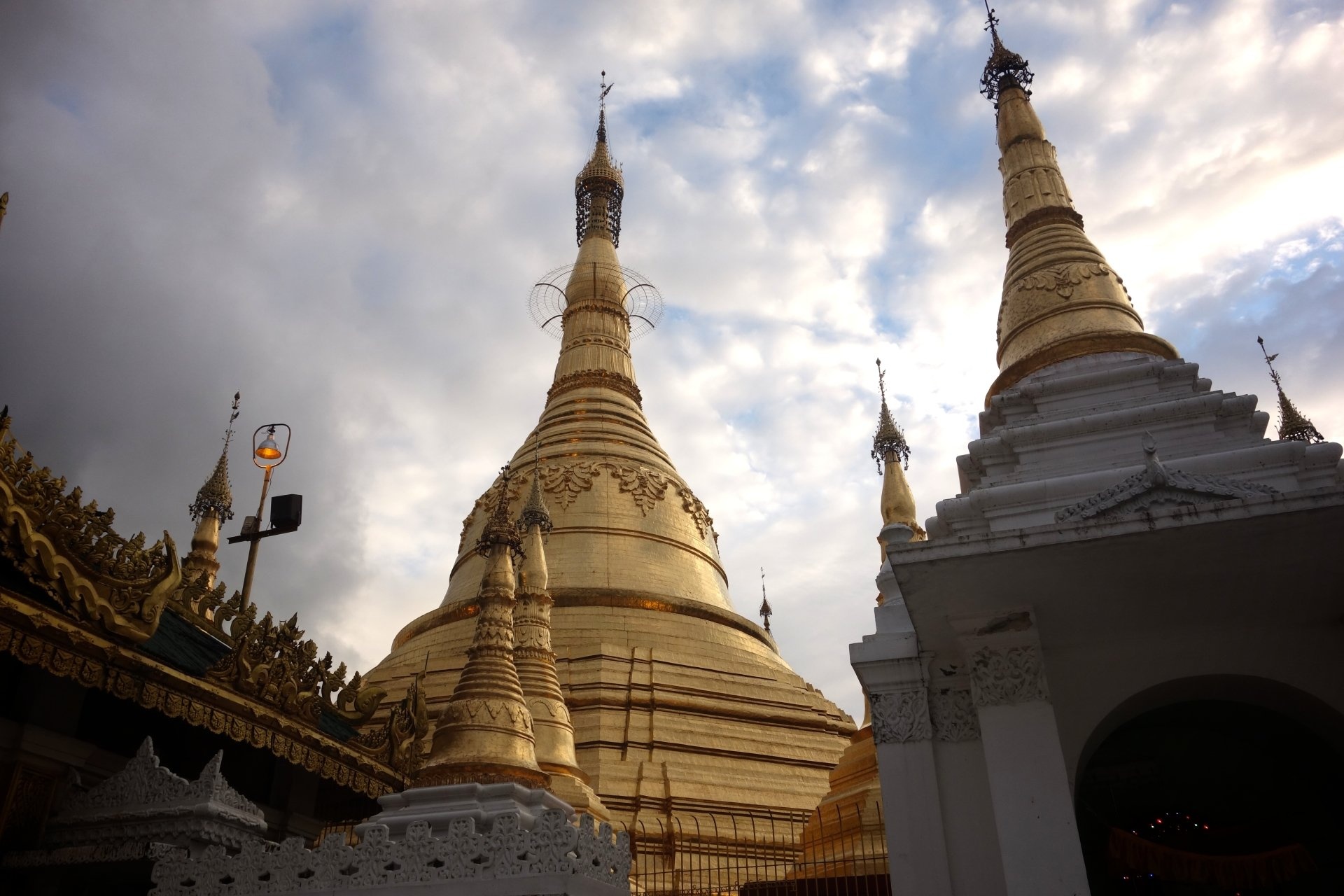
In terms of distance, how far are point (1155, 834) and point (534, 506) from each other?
10435 mm

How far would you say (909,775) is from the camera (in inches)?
305

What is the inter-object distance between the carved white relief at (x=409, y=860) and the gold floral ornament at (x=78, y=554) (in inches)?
70.6

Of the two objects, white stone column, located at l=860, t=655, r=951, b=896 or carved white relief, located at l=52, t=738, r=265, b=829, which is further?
white stone column, located at l=860, t=655, r=951, b=896

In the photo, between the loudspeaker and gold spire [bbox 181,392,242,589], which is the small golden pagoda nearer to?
the loudspeaker

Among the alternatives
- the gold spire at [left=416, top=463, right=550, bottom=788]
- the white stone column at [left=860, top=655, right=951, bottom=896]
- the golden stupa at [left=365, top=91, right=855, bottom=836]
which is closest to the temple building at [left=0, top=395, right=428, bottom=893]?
the gold spire at [left=416, top=463, right=550, bottom=788]

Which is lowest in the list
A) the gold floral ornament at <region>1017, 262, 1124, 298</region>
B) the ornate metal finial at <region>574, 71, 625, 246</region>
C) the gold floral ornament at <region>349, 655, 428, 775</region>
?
the gold floral ornament at <region>349, 655, 428, 775</region>

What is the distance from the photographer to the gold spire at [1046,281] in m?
11.1

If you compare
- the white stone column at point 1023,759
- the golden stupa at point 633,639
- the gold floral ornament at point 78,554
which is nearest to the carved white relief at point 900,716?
the white stone column at point 1023,759

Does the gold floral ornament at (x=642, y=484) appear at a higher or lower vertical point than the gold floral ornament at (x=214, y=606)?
higher

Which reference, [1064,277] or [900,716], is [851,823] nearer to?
[900,716]

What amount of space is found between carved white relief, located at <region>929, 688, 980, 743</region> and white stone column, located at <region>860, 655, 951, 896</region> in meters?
0.09

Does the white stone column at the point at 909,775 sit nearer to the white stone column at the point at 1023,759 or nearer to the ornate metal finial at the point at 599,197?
the white stone column at the point at 1023,759

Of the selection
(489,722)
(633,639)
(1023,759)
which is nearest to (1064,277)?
(1023,759)

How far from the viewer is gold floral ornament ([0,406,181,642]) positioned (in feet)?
20.2
